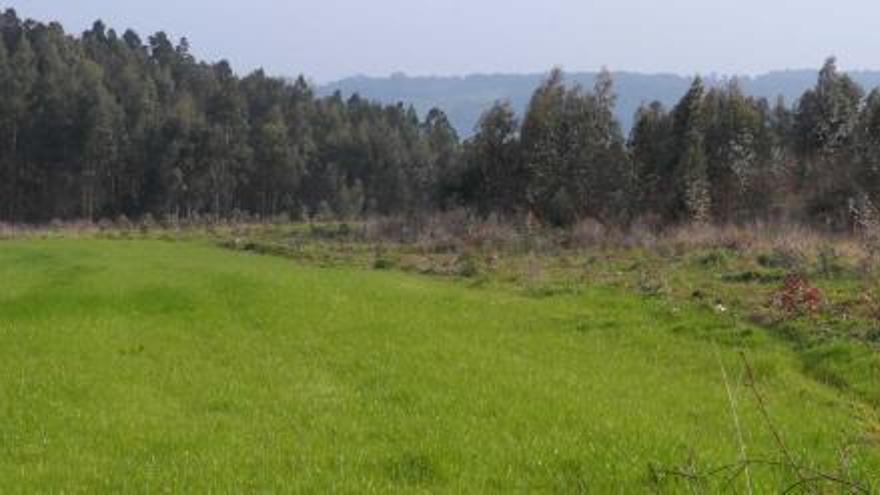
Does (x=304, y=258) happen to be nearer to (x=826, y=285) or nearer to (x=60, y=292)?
(x=60, y=292)

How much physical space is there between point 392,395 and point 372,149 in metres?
92.5

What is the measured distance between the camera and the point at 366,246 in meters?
44.1

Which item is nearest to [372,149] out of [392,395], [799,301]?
Answer: [799,301]

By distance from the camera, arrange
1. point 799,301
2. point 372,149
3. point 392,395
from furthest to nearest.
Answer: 1. point 372,149
2. point 799,301
3. point 392,395

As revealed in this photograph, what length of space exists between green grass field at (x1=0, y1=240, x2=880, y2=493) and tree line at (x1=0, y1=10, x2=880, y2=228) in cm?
2213

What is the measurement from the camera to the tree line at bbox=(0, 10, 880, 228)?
4959 centimetres

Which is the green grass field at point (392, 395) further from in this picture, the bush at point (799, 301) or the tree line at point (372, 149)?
the tree line at point (372, 149)

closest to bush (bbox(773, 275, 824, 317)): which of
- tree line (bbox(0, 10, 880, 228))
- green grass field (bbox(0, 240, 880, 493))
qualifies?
green grass field (bbox(0, 240, 880, 493))

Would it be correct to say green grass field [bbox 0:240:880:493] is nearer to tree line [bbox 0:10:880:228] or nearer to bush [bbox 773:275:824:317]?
bush [bbox 773:275:824:317]

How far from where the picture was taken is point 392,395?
1291 cm

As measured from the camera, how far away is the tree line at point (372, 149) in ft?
163

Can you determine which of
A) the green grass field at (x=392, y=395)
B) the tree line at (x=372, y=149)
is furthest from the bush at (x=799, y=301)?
the tree line at (x=372, y=149)

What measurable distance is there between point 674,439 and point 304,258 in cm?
2956

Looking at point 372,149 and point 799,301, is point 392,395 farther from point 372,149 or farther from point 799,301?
point 372,149
